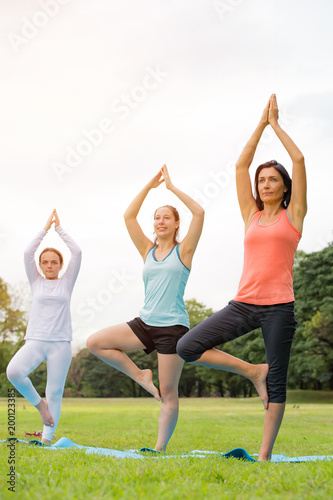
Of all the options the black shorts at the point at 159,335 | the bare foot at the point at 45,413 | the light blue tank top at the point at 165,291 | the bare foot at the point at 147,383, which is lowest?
the bare foot at the point at 45,413

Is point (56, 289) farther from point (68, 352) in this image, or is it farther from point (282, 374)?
point (282, 374)

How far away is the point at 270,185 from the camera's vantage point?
507 cm

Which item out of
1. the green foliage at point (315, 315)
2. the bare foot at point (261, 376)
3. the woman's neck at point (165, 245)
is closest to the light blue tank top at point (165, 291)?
the woman's neck at point (165, 245)

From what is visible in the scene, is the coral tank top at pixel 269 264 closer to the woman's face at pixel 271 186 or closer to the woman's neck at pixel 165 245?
the woman's face at pixel 271 186

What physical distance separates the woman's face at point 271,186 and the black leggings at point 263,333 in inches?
41.0

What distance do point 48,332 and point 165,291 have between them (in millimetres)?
1880

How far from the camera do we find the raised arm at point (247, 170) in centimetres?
519

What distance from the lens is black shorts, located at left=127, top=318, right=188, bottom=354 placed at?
5.31 m

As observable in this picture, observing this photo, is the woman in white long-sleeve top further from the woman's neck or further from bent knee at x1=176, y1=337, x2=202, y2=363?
bent knee at x1=176, y1=337, x2=202, y2=363

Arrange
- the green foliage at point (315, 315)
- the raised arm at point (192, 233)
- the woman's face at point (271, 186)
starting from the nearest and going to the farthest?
the woman's face at point (271, 186)
the raised arm at point (192, 233)
the green foliage at point (315, 315)

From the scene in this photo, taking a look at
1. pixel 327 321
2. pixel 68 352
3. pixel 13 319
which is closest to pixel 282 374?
pixel 68 352

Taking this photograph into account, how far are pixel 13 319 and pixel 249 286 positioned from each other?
2698 cm

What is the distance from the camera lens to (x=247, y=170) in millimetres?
5203

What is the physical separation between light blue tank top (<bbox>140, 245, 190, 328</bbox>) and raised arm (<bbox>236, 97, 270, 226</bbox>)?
0.91 m
